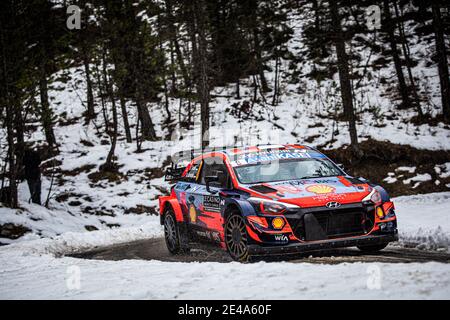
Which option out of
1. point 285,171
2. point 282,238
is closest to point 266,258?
point 282,238

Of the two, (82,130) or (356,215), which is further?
(82,130)

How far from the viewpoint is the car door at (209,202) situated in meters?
8.03

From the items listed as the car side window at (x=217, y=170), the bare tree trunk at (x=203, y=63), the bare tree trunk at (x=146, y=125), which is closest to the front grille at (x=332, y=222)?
the car side window at (x=217, y=170)

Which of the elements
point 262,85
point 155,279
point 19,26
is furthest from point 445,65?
point 155,279

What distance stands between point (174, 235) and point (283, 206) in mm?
3554

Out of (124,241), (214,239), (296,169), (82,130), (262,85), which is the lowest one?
(124,241)

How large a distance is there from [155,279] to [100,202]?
1442cm

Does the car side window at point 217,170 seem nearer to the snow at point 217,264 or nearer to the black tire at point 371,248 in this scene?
the snow at point 217,264

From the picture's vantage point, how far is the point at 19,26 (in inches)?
598

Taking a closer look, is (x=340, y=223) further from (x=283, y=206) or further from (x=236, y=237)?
(x=236, y=237)

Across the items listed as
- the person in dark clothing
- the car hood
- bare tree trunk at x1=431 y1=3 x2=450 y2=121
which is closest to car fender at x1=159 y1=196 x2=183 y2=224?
the car hood

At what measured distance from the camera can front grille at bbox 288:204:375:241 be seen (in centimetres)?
668

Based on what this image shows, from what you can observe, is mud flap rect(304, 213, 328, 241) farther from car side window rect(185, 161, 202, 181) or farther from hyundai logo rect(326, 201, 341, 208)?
car side window rect(185, 161, 202, 181)
